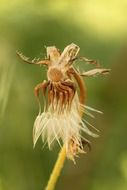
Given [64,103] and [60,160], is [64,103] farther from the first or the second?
[60,160]

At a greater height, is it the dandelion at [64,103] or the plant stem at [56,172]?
the dandelion at [64,103]

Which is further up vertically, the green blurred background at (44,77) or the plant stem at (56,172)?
the green blurred background at (44,77)

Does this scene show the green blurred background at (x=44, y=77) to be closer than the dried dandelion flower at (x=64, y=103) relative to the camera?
No

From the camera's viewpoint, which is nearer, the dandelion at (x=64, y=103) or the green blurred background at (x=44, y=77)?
the dandelion at (x=64, y=103)

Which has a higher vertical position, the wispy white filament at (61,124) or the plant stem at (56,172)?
the wispy white filament at (61,124)

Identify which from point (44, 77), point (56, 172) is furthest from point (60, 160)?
point (44, 77)

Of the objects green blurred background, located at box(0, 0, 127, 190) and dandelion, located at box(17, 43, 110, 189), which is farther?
green blurred background, located at box(0, 0, 127, 190)
